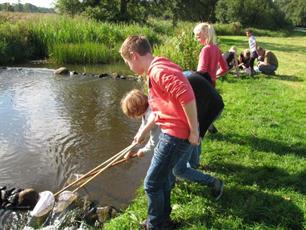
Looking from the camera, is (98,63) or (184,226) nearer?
(184,226)

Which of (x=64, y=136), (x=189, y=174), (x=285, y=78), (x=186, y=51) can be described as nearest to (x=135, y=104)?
(x=189, y=174)

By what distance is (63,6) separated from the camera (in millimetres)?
36781

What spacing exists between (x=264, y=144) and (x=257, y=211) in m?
2.39

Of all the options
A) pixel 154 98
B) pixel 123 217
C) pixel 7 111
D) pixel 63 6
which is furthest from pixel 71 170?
pixel 63 6

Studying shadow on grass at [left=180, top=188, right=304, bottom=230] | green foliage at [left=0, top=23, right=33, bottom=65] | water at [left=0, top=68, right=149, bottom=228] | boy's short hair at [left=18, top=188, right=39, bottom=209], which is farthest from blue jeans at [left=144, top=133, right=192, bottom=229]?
green foliage at [left=0, top=23, right=33, bottom=65]

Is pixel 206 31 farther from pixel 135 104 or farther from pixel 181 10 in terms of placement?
pixel 181 10

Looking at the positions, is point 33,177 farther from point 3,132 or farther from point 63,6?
point 63,6

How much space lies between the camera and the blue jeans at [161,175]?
12.6ft

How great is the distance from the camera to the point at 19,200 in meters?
5.38

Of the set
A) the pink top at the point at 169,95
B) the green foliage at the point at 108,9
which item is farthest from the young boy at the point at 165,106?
the green foliage at the point at 108,9

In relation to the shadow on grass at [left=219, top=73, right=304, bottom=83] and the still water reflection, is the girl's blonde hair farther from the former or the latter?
the shadow on grass at [left=219, top=73, right=304, bottom=83]

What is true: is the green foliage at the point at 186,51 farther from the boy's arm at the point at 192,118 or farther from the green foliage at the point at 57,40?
the boy's arm at the point at 192,118

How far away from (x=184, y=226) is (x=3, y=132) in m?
5.39

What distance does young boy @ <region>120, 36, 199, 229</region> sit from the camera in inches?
139
